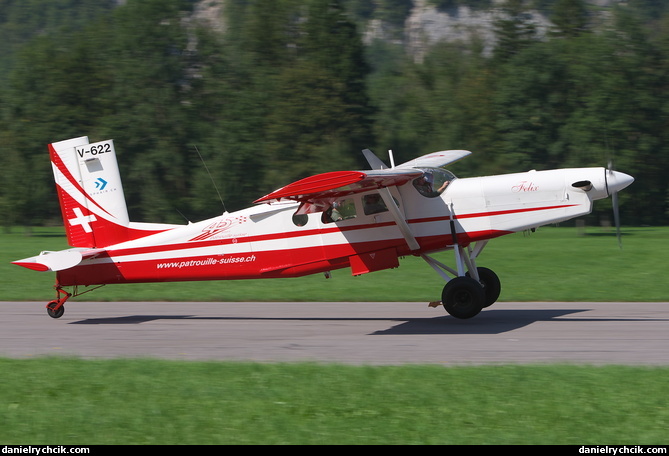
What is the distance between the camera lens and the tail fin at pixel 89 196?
15156 millimetres

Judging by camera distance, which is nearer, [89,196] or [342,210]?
[342,210]

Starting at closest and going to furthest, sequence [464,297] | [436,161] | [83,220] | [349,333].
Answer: [349,333] → [464,297] → [83,220] → [436,161]

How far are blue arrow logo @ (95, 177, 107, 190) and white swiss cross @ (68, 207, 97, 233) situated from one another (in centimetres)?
54

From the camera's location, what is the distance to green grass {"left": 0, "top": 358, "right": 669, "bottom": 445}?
6.57 m

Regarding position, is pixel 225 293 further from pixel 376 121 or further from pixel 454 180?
pixel 376 121

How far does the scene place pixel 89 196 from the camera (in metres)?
15.2

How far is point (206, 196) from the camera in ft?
157

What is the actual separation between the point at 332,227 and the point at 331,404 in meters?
6.76

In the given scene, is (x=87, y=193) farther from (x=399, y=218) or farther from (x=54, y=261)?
(x=399, y=218)

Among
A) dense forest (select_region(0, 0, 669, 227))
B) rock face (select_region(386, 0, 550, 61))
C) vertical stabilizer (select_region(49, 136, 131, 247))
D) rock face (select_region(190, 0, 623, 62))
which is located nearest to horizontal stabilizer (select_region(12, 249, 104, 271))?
vertical stabilizer (select_region(49, 136, 131, 247))

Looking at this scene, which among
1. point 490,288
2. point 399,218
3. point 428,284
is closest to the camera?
point 399,218

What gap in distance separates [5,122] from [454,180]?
53.1 m

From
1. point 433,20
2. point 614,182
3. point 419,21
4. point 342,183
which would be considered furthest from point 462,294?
point 419,21

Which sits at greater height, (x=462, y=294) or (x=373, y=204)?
(x=373, y=204)
